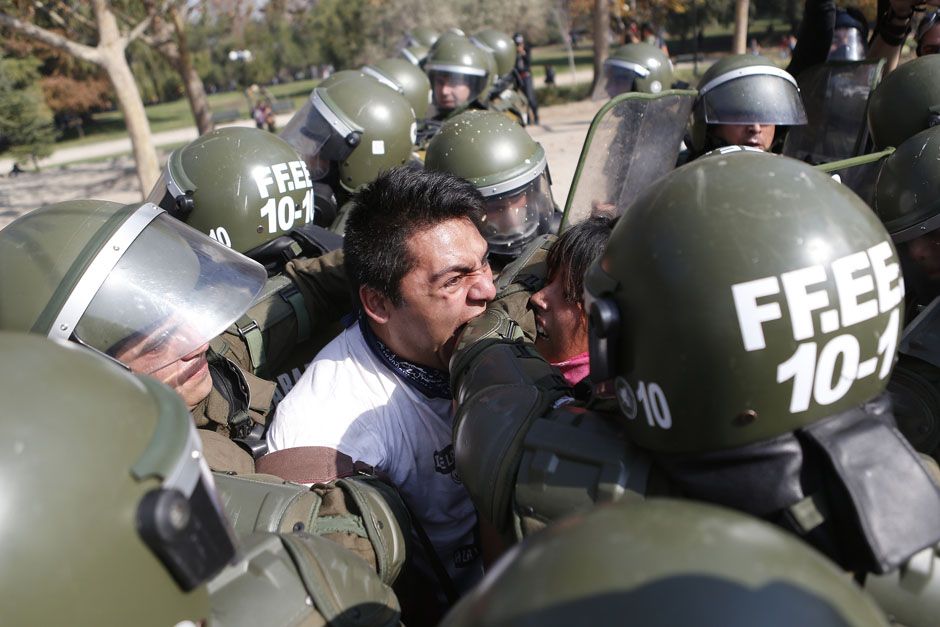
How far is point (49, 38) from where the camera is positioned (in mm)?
9180

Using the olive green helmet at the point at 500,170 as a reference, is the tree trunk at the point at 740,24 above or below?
below

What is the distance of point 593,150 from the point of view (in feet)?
9.66

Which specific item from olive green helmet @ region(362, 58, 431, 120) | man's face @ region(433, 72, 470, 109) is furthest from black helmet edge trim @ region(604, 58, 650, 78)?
olive green helmet @ region(362, 58, 431, 120)

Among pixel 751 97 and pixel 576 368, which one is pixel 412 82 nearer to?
pixel 751 97

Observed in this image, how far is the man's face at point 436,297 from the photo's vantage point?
2.28 m

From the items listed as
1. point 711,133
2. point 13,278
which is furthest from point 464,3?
point 13,278

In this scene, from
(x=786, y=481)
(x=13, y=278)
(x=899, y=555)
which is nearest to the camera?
(x=899, y=555)

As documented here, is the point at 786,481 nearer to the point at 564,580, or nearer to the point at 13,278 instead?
the point at 564,580

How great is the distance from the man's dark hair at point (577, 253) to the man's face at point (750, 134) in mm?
1857

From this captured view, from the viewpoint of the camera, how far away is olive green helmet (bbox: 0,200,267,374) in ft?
5.92

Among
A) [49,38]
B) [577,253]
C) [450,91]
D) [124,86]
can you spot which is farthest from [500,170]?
[124,86]

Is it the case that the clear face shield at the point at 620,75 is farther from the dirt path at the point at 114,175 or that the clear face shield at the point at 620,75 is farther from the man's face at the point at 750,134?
the man's face at the point at 750,134

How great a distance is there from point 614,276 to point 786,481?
50cm

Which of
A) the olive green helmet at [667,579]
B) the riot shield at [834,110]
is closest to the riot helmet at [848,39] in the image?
the riot shield at [834,110]
